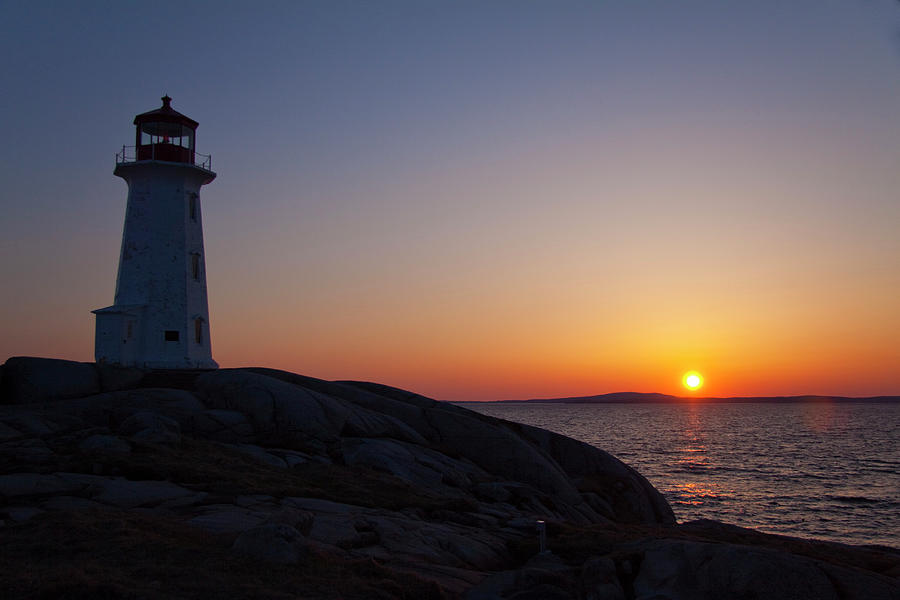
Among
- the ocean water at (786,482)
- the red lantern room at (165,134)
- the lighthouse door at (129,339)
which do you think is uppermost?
the red lantern room at (165,134)

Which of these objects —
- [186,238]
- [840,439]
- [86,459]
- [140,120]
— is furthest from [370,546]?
[840,439]

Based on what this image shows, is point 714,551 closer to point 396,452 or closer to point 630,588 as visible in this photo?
point 630,588

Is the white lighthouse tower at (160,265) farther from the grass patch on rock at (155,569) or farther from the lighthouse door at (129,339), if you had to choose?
the grass patch on rock at (155,569)

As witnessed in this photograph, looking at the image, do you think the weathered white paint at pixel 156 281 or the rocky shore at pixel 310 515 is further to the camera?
the weathered white paint at pixel 156 281

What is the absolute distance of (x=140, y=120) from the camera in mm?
37062

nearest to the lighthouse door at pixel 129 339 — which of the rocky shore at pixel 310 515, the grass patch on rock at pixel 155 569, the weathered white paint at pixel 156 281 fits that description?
the weathered white paint at pixel 156 281

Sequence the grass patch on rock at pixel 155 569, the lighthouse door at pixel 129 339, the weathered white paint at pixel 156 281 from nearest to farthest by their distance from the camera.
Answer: the grass patch on rock at pixel 155 569, the lighthouse door at pixel 129 339, the weathered white paint at pixel 156 281

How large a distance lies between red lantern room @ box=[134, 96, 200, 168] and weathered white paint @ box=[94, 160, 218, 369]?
63 cm

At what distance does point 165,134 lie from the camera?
37.8 metres

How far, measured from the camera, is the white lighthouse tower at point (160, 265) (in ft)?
116

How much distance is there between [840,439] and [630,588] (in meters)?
101

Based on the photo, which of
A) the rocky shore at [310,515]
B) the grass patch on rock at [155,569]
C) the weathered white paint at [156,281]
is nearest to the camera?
the grass patch on rock at [155,569]

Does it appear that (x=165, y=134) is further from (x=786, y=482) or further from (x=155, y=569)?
(x=786, y=482)

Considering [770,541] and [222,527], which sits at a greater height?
[222,527]
